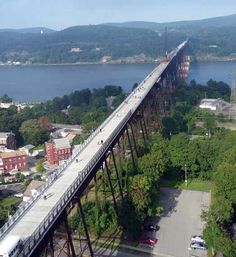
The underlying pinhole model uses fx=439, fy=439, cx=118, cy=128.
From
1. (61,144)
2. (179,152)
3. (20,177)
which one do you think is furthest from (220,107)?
(20,177)

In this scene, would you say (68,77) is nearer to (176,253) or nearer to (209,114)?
(209,114)

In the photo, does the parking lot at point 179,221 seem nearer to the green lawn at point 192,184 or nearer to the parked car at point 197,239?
the parked car at point 197,239

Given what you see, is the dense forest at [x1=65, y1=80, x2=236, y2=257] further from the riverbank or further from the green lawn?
the riverbank

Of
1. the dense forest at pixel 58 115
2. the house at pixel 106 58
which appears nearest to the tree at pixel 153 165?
the dense forest at pixel 58 115

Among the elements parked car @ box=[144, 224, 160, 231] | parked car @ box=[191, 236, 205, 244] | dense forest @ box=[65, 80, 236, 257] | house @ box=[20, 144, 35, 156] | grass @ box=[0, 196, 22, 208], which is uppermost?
dense forest @ box=[65, 80, 236, 257]

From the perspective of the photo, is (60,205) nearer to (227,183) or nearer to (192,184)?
(227,183)

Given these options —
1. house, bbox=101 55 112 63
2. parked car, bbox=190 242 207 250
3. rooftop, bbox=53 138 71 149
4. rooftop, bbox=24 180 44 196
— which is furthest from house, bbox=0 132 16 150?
house, bbox=101 55 112 63
